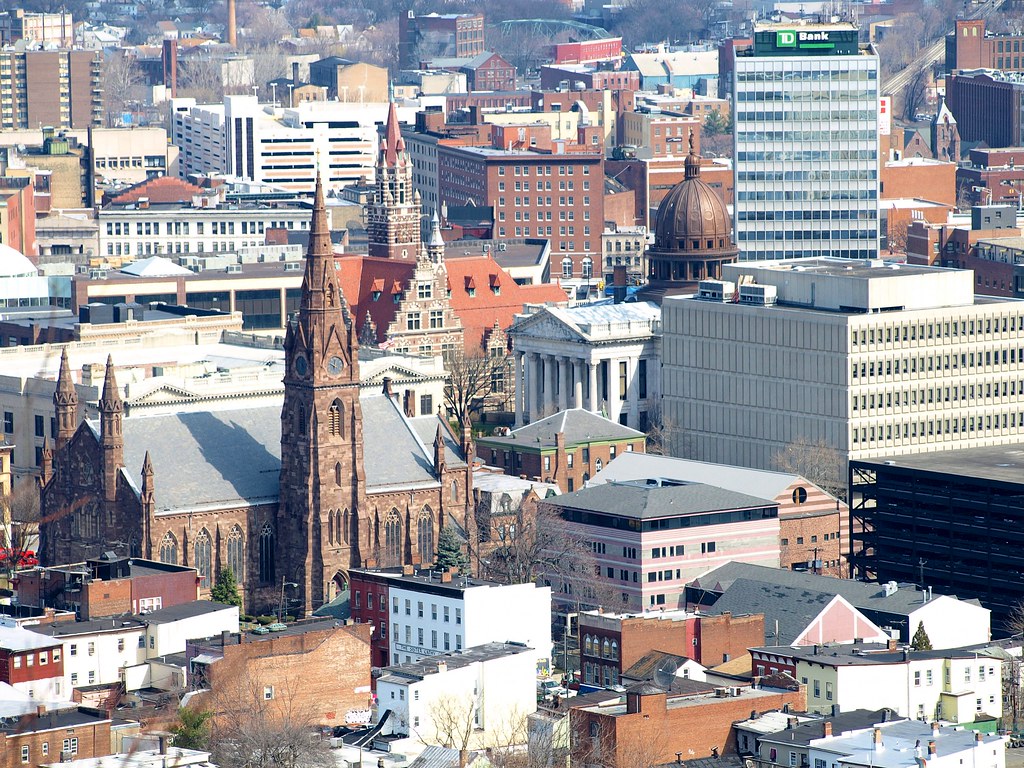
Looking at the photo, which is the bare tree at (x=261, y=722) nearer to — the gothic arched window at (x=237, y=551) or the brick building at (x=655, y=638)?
the brick building at (x=655, y=638)

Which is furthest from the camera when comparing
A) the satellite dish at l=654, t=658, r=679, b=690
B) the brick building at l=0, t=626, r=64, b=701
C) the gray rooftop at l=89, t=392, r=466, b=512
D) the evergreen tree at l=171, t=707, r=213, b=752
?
the gray rooftop at l=89, t=392, r=466, b=512

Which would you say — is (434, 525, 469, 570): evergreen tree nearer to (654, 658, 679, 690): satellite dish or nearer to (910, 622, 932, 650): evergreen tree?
(654, 658, 679, 690): satellite dish

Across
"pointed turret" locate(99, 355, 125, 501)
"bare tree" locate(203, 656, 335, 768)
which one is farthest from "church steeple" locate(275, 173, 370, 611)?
"bare tree" locate(203, 656, 335, 768)

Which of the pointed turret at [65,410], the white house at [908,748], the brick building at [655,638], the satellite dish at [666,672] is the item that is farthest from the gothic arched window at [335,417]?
the white house at [908,748]

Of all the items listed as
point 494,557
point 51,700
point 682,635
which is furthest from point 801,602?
point 51,700

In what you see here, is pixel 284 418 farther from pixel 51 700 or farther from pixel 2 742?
pixel 2 742

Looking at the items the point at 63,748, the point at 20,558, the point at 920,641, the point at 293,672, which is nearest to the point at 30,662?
the point at 293,672
